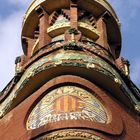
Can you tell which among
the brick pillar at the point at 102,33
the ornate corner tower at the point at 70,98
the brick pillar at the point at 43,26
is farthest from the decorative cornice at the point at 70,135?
the brick pillar at the point at 102,33

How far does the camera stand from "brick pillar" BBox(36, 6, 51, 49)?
75.1 feet

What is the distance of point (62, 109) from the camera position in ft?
56.5

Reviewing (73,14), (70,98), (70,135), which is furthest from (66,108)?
(73,14)

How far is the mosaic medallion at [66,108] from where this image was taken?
672 inches

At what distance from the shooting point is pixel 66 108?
678 inches

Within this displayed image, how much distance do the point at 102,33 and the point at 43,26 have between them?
6.34 ft

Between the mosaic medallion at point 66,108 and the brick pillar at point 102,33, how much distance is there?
200 inches

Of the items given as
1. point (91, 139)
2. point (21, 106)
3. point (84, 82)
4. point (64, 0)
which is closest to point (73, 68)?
point (84, 82)

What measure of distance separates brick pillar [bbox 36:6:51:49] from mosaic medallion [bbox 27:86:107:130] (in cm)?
447

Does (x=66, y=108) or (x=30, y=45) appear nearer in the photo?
(x=66, y=108)

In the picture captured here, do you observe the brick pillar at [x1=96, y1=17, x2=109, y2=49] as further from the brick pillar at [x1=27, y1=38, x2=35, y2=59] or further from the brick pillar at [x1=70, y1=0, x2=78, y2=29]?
the brick pillar at [x1=27, y1=38, x2=35, y2=59]

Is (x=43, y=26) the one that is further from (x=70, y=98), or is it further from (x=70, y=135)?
(x=70, y=135)

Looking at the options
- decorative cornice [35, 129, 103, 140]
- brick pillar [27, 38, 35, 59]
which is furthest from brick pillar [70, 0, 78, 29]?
→ decorative cornice [35, 129, 103, 140]

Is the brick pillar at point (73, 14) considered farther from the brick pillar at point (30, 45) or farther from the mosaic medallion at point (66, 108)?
the mosaic medallion at point (66, 108)
